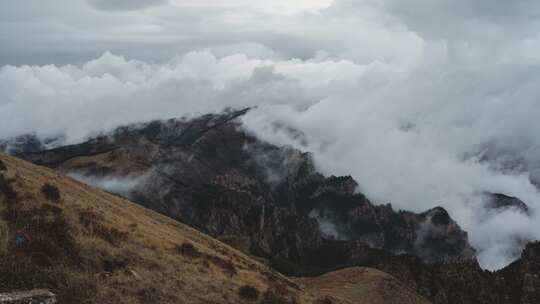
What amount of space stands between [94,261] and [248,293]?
11.9 m

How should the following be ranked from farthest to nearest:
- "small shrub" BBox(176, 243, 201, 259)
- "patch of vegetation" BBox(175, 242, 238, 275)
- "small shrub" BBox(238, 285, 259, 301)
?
"patch of vegetation" BBox(175, 242, 238, 275), "small shrub" BBox(176, 243, 201, 259), "small shrub" BBox(238, 285, 259, 301)

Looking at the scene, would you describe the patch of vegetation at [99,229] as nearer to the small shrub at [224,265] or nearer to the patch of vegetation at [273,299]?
the small shrub at [224,265]

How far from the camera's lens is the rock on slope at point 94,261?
26695mm

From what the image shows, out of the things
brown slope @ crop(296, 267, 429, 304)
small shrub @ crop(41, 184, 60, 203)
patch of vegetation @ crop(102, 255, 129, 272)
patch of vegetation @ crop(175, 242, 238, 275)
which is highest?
small shrub @ crop(41, 184, 60, 203)

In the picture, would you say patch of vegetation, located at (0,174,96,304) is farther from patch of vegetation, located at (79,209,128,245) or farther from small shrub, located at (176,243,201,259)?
small shrub, located at (176,243,201,259)

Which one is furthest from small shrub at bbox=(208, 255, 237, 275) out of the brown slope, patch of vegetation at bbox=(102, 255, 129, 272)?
the brown slope

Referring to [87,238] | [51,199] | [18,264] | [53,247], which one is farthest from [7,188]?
[18,264]

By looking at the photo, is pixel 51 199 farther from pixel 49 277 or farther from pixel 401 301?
pixel 401 301

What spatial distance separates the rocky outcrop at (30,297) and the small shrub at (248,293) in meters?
17.2

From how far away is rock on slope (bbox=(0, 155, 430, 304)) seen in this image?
87.6 feet

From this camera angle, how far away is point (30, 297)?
22.1 m

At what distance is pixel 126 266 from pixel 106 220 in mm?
10692

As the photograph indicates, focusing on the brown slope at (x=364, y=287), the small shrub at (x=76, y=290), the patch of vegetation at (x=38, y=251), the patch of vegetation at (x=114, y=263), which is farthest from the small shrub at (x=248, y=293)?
the brown slope at (x=364, y=287)

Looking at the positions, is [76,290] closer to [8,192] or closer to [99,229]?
[99,229]
